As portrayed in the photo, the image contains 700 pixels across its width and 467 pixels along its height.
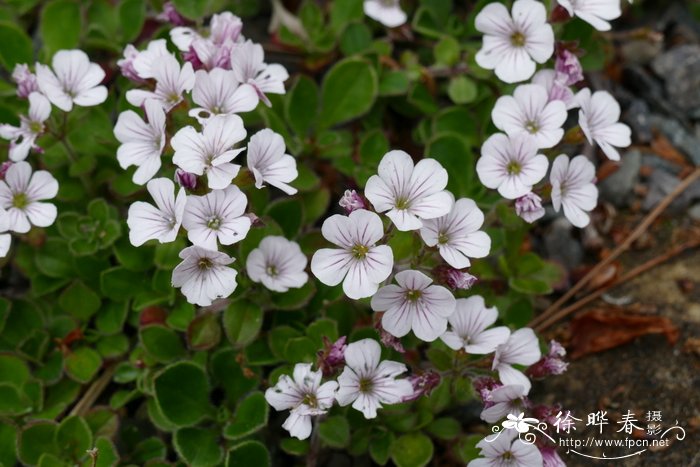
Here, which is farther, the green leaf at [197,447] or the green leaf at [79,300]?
the green leaf at [79,300]

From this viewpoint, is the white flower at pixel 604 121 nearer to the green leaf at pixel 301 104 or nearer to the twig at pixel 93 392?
the green leaf at pixel 301 104

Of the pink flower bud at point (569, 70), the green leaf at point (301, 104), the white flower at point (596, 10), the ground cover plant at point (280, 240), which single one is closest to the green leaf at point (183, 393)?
the ground cover plant at point (280, 240)

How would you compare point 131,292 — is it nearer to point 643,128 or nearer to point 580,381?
point 580,381

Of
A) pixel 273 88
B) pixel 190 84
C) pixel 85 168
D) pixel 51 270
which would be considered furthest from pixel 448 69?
pixel 51 270

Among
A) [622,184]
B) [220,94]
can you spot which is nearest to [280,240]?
[220,94]

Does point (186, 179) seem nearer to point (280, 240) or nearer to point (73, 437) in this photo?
point (280, 240)

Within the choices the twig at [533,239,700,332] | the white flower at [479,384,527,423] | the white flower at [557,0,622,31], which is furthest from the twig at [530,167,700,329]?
the white flower at [557,0,622,31]

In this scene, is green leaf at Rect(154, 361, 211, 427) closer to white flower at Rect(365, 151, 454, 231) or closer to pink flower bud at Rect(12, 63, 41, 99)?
white flower at Rect(365, 151, 454, 231)
